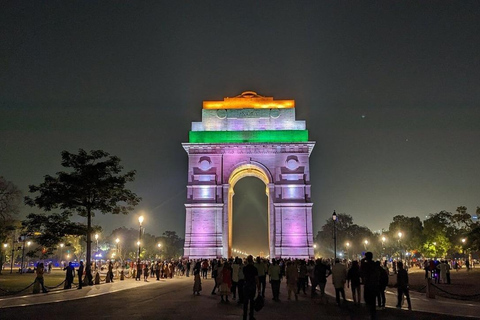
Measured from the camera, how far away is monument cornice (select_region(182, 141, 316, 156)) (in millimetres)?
50406

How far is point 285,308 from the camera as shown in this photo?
51.1 feet

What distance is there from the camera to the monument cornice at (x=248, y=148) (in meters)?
50.4

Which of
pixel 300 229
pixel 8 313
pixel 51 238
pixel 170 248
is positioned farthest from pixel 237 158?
pixel 170 248

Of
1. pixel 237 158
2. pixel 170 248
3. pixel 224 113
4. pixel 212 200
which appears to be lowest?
pixel 170 248

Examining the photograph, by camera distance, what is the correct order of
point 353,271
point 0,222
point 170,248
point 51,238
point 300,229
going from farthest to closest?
point 170,248 < point 300,229 < point 0,222 < point 51,238 < point 353,271

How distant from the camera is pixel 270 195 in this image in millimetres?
50500

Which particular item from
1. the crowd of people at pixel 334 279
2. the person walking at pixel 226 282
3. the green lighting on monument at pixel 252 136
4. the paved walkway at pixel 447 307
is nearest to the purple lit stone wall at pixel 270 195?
the green lighting on monument at pixel 252 136

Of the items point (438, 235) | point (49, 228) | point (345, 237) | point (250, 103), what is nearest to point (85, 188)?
point (49, 228)

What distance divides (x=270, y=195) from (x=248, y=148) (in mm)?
6185

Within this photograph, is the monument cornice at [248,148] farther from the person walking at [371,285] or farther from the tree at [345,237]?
the tree at [345,237]

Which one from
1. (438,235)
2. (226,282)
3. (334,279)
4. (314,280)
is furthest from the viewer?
(438,235)

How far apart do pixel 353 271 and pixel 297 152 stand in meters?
35.2

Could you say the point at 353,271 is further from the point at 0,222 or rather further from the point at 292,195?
the point at 0,222

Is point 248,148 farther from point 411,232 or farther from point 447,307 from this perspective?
point 411,232
